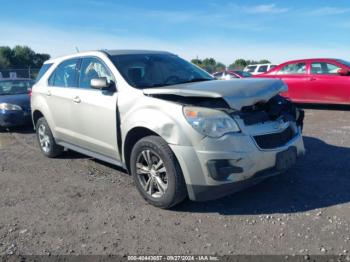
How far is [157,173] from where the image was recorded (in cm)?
392

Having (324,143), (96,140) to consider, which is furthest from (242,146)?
(324,143)

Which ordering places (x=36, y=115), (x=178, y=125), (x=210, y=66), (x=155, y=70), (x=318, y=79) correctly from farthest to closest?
(x=210, y=66) < (x=318, y=79) < (x=36, y=115) < (x=155, y=70) < (x=178, y=125)

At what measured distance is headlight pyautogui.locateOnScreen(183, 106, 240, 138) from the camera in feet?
11.5

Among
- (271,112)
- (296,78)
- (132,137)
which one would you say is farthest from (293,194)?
(296,78)

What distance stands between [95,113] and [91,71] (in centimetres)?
70

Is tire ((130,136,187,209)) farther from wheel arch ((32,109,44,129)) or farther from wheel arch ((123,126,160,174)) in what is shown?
wheel arch ((32,109,44,129))

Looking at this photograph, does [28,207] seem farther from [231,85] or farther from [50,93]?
[231,85]

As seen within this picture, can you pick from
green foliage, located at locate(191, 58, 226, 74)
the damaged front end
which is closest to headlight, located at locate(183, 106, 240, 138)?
the damaged front end

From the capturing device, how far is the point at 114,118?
4379 mm

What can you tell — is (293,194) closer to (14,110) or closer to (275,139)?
(275,139)

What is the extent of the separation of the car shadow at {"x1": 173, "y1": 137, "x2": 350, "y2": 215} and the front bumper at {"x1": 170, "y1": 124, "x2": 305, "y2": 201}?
405 mm

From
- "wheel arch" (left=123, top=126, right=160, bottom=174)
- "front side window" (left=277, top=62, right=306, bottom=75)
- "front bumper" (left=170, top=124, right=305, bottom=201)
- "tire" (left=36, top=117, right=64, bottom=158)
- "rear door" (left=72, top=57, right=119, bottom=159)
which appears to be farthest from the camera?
"front side window" (left=277, top=62, right=306, bottom=75)

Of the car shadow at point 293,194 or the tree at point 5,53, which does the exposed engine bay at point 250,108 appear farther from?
the tree at point 5,53

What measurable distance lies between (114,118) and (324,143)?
398 cm
